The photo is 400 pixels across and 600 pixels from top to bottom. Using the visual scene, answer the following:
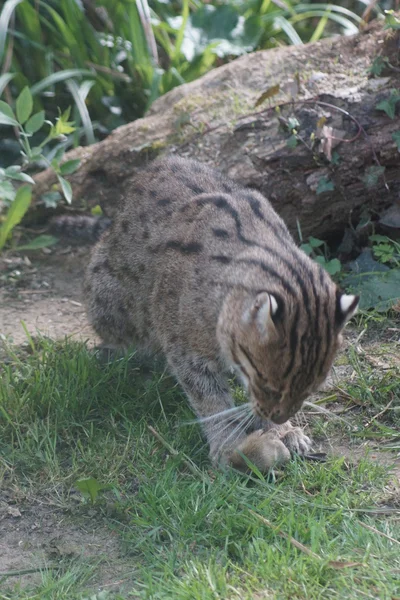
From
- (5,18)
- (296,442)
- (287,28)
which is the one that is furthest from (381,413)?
(5,18)

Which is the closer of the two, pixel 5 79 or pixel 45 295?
pixel 45 295

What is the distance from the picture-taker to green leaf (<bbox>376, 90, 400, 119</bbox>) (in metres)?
5.93

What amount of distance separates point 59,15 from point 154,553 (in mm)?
6444

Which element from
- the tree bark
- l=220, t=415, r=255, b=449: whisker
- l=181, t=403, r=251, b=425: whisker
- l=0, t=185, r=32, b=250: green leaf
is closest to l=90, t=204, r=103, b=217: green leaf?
the tree bark

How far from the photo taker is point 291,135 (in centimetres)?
615

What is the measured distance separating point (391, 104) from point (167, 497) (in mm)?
3224

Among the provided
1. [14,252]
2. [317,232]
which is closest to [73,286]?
[14,252]

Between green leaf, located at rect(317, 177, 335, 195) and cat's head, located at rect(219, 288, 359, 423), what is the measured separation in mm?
1755

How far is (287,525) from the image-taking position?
13.0ft

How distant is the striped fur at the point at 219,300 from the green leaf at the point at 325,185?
78cm

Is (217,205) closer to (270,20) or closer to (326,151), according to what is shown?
(326,151)

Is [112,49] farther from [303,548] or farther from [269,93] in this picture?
[303,548]

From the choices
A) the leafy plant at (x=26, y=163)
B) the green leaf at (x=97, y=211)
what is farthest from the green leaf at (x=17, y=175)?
the green leaf at (x=97, y=211)

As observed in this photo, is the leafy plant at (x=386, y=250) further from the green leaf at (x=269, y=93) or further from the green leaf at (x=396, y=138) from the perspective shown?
the green leaf at (x=269, y=93)
